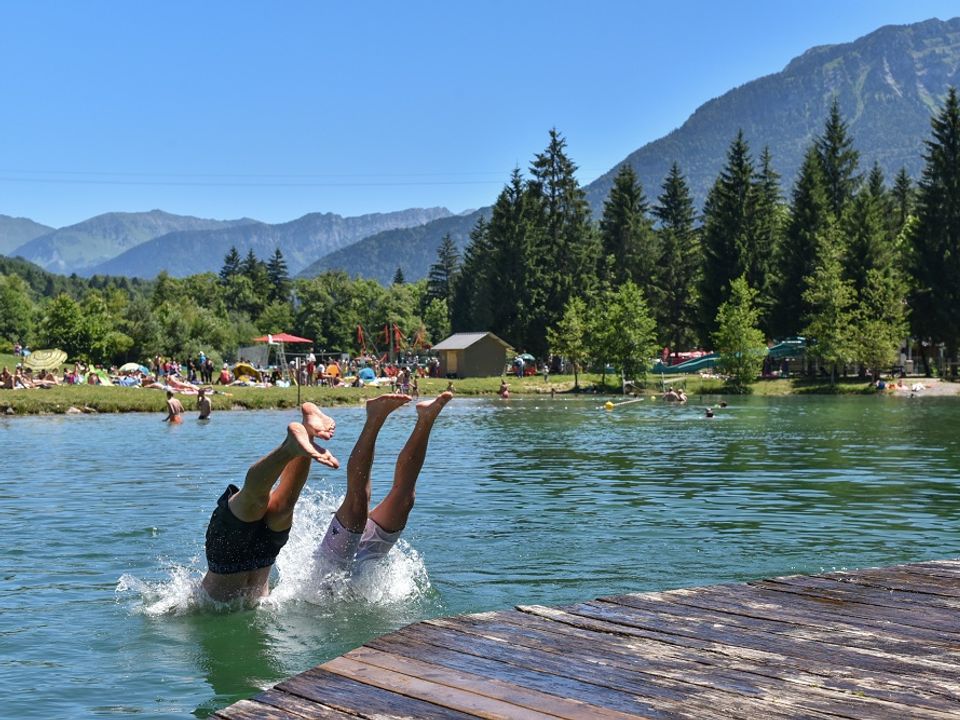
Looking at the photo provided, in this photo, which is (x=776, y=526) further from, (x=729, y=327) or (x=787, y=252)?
(x=787, y=252)

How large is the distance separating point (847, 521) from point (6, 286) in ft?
357

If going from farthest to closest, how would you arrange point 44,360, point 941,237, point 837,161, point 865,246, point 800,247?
point 837,161 < point 800,247 < point 865,246 < point 44,360 < point 941,237

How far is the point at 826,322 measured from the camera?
6275 centimetres

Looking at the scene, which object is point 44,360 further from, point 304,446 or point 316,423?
point 304,446

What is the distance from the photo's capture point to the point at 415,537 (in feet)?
46.3

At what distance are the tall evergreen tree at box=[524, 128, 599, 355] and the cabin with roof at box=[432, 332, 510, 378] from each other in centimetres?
477

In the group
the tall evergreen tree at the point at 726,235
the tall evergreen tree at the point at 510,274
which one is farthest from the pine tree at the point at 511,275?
the tall evergreen tree at the point at 726,235

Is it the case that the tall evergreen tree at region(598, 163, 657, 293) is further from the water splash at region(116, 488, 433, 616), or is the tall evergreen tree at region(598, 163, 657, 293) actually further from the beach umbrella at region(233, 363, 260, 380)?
the water splash at region(116, 488, 433, 616)

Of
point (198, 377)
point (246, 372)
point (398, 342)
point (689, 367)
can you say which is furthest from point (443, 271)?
point (246, 372)

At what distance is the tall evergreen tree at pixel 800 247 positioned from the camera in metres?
68.6

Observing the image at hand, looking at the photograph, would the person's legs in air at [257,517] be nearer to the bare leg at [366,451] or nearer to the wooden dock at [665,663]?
the bare leg at [366,451]

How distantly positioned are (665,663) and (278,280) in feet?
500

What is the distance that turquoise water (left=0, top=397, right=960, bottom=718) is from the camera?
27.0 ft

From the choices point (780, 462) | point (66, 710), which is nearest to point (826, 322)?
point (780, 462)
